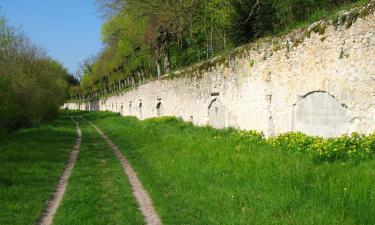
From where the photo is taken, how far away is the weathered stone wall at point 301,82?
9.81 metres

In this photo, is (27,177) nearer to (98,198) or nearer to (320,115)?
(98,198)

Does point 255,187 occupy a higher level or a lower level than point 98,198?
higher

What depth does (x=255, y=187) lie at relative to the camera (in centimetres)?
838

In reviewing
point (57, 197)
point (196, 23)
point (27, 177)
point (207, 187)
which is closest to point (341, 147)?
point (207, 187)

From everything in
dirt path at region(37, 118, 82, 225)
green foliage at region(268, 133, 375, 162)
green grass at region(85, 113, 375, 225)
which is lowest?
dirt path at region(37, 118, 82, 225)

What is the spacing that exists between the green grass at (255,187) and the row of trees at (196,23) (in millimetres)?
4705

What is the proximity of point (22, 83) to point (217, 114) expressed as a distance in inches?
589

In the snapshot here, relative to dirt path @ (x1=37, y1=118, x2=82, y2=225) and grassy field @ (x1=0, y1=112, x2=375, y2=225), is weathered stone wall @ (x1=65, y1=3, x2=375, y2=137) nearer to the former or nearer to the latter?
grassy field @ (x1=0, y1=112, x2=375, y2=225)

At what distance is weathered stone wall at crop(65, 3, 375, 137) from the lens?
981 cm

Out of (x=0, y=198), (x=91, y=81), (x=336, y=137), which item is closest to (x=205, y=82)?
(x=336, y=137)

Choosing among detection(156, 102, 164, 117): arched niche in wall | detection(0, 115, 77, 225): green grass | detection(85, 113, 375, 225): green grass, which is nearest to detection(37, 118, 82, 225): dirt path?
detection(0, 115, 77, 225): green grass

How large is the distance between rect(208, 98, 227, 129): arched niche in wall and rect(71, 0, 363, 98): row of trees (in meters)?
Answer: 3.06

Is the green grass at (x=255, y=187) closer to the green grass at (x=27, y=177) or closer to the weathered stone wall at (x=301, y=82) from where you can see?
the weathered stone wall at (x=301, y=82)

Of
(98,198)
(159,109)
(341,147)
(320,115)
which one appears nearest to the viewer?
(98,198)
